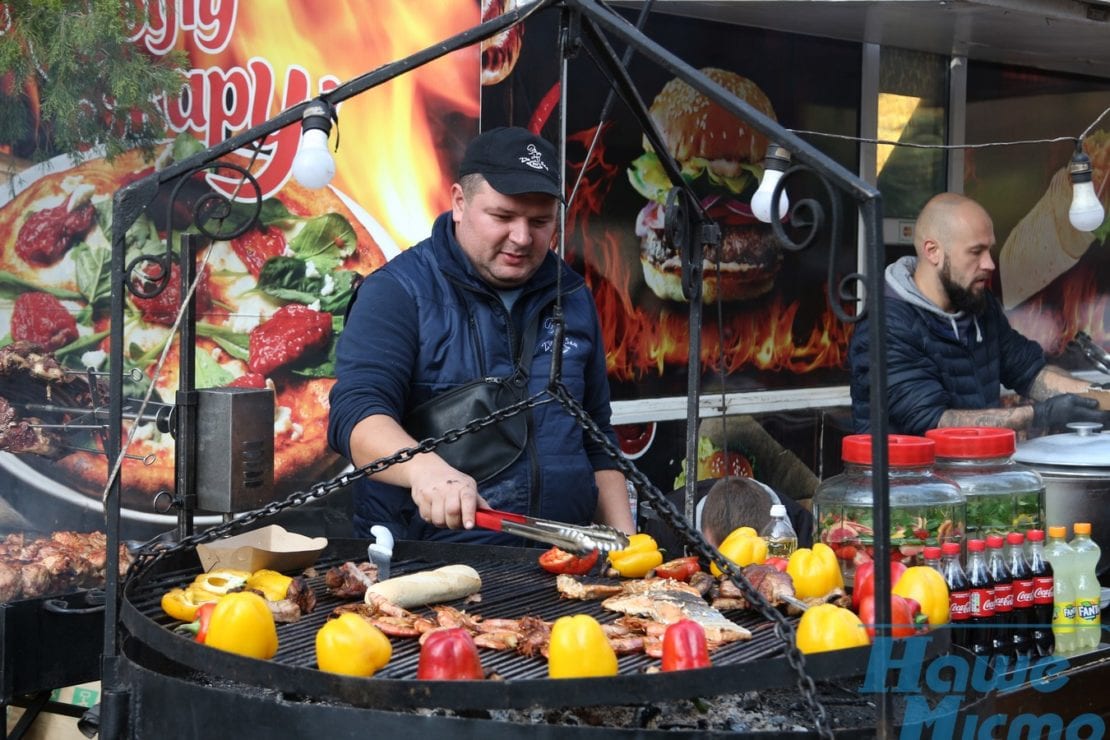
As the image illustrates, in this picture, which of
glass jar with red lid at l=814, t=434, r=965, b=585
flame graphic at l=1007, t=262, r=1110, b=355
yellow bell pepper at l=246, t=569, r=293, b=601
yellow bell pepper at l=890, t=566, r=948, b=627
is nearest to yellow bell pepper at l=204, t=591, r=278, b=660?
yellow bell pepper at l=246, t=569, r=293, b=601

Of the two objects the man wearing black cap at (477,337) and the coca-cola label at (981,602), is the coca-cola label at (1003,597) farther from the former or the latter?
the man wearing black cap at (477,337)

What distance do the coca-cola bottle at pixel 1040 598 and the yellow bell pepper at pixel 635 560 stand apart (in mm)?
976

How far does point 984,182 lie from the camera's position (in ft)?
24.2

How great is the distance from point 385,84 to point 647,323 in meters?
1.65

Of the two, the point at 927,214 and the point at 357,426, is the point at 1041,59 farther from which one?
the point at 357,426

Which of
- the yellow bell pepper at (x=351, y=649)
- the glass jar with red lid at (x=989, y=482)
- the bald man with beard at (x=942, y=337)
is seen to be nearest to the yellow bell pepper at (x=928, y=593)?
the glass jar with red lid at (x=989, y=482)

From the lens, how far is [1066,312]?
8078 mm

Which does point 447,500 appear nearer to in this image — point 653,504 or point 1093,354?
point 653,504

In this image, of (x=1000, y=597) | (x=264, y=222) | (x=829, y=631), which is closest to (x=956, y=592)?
(x=1000, y=597)

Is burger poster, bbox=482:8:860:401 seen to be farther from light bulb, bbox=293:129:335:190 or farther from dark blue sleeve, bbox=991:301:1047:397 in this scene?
light bulb, bbox=293:129:335:190

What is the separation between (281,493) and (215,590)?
2.27 meters

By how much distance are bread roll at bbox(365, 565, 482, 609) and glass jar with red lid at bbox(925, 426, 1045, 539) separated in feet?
4.47

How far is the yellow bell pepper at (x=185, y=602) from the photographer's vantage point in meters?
2.54

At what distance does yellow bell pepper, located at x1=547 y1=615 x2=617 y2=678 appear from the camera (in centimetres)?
209
